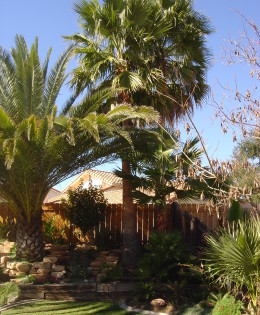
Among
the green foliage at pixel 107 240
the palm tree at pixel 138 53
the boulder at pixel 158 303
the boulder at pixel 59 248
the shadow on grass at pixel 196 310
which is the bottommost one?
the shadow on grass at pixel 196 310

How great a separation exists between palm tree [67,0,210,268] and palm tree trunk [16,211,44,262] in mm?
2680

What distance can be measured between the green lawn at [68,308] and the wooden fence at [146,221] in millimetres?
4135

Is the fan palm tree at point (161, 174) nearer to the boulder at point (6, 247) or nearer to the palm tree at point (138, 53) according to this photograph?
the palm tree at point (138, 53)

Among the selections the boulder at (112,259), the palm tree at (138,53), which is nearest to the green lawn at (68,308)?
the boulder at (112,259)

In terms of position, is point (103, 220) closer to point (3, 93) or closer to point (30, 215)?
point (30, 215)

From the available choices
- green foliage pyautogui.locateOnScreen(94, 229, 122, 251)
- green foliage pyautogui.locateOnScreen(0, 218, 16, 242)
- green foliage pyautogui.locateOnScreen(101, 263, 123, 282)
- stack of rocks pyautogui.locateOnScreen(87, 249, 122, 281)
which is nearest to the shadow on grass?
green foliage pyautogui.locateOnScreen(101, 263, 123, 282)

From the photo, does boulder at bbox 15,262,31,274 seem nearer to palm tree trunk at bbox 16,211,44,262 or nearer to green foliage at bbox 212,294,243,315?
palm tree trunk at bbox 16,211,44,262

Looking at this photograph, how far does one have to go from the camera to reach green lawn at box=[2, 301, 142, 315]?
10.2m

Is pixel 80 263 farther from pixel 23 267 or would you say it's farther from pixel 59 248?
pixel 23 267

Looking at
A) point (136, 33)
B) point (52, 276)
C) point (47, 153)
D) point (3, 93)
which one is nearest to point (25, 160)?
point (47, 153)

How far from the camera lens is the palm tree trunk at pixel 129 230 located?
1357 centimetres

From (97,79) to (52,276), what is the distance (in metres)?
6.01

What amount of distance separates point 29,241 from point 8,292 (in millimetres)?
2475

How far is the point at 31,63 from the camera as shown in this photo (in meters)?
12.4
